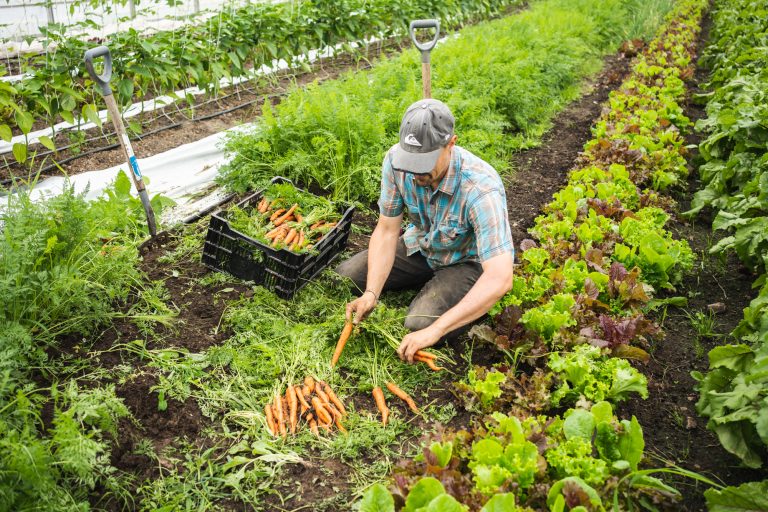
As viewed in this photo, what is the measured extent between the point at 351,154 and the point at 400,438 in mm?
2898

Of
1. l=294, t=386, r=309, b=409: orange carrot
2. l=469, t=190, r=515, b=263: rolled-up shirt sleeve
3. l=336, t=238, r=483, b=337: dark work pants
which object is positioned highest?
l=469, t=190, r=515, b=263: rolled-up shirt sleeve

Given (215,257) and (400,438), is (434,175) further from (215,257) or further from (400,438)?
(215,257)

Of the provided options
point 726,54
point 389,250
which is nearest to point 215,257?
point 389,250

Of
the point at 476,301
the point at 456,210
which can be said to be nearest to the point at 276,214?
the point at 456,210

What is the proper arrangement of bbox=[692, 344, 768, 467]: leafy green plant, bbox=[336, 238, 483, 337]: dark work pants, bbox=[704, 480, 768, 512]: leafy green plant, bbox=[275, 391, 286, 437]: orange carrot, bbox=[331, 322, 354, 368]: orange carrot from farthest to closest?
1. bbox=[336, 238, 483, 337]: dark work pants
2. bbox=[331, 322, 354, 368]: orange carrot
3. bbox=[275, 391, 286, 437]: orange carrot
4. bbox=[692, 344, 768, 467]: leafy green plant
5. bbox=[704, 480, 768, 512]: leafy green plant

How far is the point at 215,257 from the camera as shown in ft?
14.3

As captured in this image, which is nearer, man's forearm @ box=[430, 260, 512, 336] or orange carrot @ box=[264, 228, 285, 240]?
man's forearm @ box=[430, 260, 512, 336]

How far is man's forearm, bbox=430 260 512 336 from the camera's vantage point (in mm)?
3350

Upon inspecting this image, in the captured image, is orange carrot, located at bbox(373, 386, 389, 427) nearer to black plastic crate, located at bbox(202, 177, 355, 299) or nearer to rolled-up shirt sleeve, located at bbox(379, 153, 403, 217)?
black plastic crate, located at bbox(202, 177, 355, 299)

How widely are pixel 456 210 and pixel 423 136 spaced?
603 millimetres

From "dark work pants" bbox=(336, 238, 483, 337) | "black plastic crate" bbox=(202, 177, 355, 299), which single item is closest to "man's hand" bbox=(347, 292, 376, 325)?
"dark work pants" bbox=(336, 238, 483, 337)

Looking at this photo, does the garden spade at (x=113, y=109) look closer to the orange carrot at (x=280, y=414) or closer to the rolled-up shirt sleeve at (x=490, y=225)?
the orange carrot at (x=280, y=414)

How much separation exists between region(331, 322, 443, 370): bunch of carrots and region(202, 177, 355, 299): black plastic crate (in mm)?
615

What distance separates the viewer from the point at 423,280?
14.8 feet
